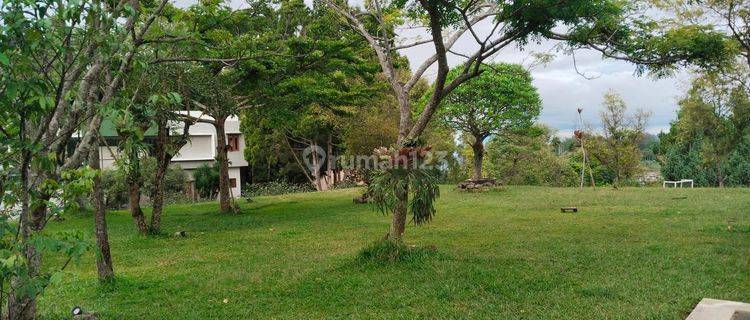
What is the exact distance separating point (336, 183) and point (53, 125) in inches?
833

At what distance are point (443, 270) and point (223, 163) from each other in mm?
8418

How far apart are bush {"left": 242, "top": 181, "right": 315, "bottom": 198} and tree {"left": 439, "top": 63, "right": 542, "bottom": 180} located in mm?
8418

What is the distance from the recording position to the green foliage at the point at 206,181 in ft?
70.9

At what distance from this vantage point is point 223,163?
1295 centimetres

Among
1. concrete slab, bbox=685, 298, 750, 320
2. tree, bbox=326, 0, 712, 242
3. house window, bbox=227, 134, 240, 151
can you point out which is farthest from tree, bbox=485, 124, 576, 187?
concrete slab, bbox=685, 298, 750, 320

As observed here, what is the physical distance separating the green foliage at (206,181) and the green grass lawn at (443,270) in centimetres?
1077

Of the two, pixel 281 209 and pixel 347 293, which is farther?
pixel 281 209

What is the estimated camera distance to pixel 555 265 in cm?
606

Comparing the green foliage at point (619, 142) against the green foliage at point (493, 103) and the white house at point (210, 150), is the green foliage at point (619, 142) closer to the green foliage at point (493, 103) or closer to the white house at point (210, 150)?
the green foliage at point (493, 103)

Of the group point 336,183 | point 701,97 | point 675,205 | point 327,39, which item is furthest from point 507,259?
point 336,183

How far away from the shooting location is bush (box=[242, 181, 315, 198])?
892 inches

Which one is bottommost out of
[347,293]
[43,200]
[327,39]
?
[347,293]

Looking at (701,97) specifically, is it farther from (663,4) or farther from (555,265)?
(555,265)

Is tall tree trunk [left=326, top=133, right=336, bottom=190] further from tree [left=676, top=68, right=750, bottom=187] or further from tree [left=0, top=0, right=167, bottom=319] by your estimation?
tree [left=0, top=0, right=167, bottom=319]
